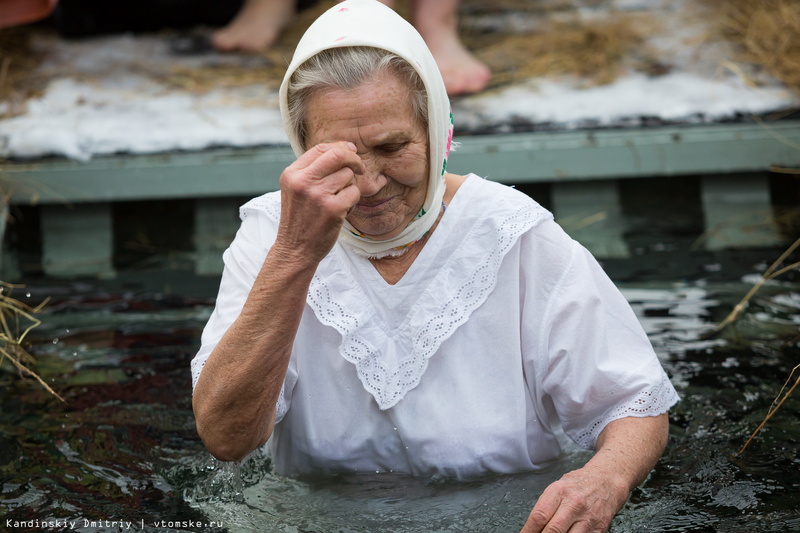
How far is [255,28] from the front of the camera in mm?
5273

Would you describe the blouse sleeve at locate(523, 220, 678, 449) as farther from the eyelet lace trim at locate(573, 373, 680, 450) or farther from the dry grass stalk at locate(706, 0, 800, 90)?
the dry grass stalk at locate(706, 0, 800, 90)

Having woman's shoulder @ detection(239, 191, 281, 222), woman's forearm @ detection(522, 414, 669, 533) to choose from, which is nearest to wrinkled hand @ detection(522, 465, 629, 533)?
woman's forearm @ detection(522, 414, 669, 533)

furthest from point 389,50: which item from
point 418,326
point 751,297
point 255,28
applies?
point 255,28

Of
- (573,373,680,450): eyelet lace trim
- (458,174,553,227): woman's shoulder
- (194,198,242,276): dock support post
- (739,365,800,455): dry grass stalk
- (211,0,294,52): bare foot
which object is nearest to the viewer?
(573,373,680,450): eyelet lace trim

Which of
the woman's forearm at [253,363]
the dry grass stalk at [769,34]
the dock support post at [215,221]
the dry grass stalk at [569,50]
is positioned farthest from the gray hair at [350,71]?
the dry grass stalk at [769,34]

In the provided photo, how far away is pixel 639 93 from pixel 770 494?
2.52 meters

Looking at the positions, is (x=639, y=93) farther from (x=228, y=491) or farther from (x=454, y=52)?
(x=228, y=491)

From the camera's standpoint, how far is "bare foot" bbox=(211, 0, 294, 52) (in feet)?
17.2

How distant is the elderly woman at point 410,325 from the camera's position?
1966 mm

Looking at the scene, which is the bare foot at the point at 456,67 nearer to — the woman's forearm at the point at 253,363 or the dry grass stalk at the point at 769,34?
the dry grass stalk at the point at 769,34

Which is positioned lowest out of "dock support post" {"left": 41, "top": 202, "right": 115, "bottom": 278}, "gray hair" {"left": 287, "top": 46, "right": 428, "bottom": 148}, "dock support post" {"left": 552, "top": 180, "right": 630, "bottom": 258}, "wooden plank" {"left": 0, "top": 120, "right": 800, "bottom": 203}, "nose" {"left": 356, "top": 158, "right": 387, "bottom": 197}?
"dock support post" {"left": 41, "top": 202, "right": 115, "bottom": 278}

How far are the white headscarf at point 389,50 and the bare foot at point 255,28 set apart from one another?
3.25m

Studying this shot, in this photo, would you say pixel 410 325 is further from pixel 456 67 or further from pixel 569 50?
pixel 569 50

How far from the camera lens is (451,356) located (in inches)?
88.3
